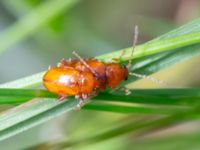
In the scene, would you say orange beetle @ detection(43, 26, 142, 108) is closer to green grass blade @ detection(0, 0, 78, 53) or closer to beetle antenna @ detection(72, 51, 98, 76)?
beetle antenna @ detection(72, 51, 98, 76)

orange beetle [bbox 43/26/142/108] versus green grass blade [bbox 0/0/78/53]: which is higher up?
green grass blade [bbox 0/0/78/53]

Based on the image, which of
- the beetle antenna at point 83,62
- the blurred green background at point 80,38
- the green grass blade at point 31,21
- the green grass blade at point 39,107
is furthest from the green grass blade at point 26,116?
the green grass blade at point 31,21

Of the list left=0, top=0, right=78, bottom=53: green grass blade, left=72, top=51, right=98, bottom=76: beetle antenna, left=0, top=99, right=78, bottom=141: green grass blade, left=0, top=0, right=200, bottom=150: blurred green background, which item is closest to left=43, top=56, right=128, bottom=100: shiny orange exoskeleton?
left=72, top=51, right=98, bottom=76: beetle antenna

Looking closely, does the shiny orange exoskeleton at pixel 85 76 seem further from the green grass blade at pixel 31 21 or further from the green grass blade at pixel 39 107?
the green grass blade at pixel 31 21

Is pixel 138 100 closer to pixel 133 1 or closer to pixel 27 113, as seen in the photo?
pixel 27 113

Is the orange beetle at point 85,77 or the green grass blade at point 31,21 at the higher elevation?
the green grass blade at point 31,21
